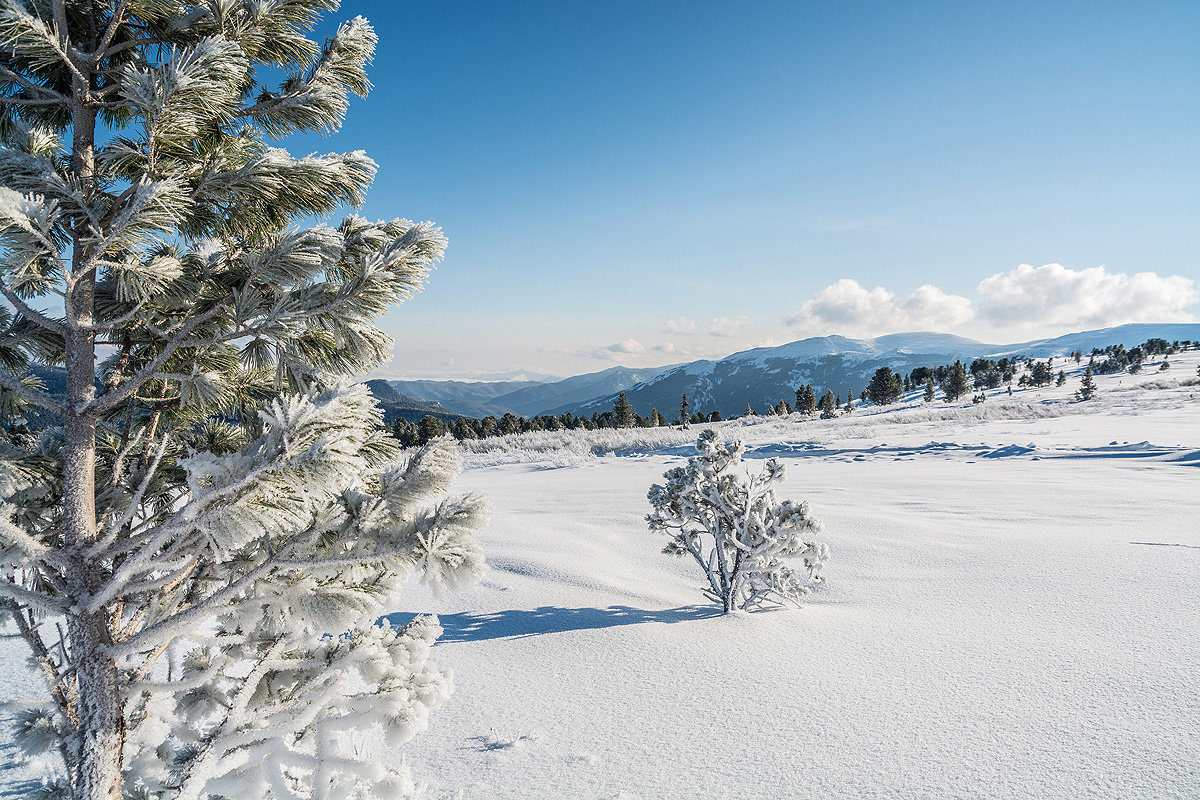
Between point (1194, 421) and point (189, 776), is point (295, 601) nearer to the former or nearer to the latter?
point (189, 776)

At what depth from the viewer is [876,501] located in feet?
31.7

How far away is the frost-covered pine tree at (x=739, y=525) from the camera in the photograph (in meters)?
5.01

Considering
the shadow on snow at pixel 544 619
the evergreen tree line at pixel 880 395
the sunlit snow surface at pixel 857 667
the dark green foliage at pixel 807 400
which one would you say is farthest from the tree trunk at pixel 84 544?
the dark green foliage at pixel 807 400

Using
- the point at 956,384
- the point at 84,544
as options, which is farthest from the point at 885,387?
the point at 84,544

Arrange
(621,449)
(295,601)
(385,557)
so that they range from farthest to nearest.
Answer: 1. (621,449)
2. (295,601)
3. (385,557)

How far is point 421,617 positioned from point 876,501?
368 inches

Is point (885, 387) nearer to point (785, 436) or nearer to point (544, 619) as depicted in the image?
point (785, 436)

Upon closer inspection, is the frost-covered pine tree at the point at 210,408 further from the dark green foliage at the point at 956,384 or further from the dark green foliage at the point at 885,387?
the dark green foliage at the point at 885,387

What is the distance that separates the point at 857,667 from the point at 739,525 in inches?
69.5

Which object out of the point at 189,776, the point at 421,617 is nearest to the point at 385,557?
the point at 421,617

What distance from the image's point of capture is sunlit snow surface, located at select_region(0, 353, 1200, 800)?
2619 mm

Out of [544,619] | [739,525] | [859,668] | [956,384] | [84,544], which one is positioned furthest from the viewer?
[956,384]

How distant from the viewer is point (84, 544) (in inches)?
73.7

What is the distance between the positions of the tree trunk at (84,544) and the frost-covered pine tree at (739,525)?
4.30 metres
